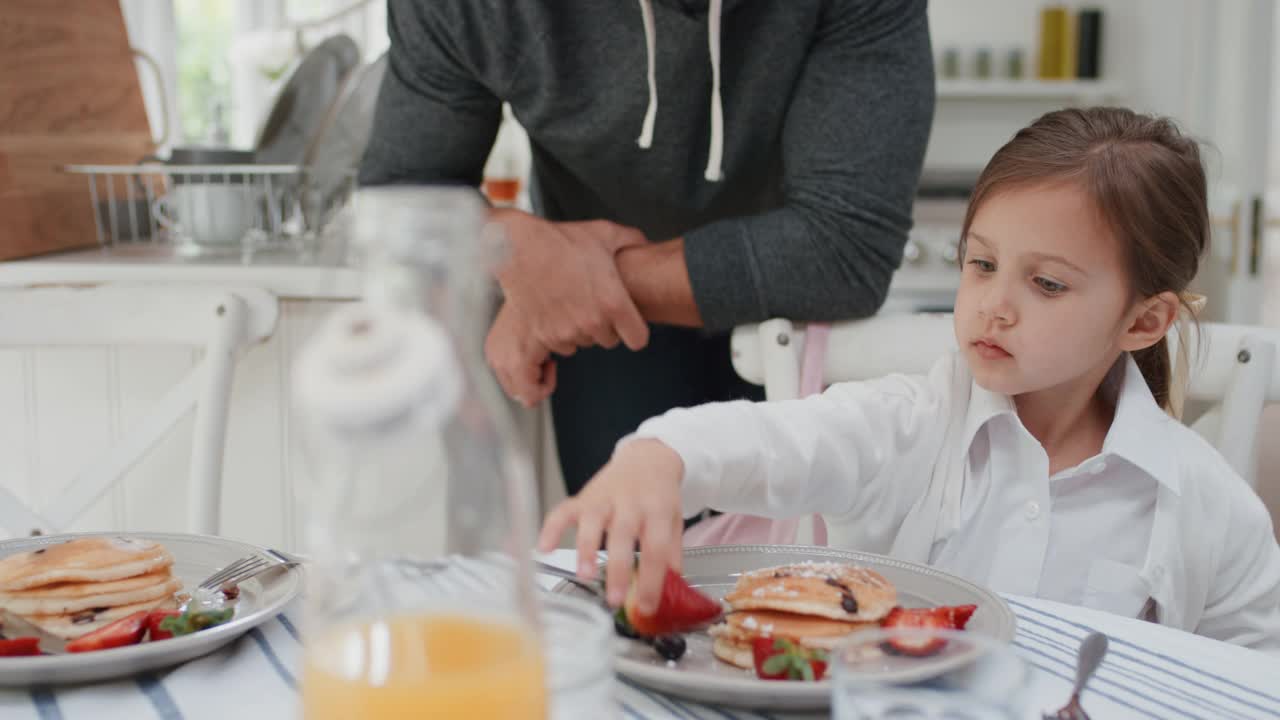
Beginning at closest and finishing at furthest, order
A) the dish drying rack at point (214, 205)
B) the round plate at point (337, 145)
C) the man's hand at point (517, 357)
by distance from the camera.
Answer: the man's hand at point (517, 357) < the dish drying rack at point (214, 205) < the round plate at point (337, 145)

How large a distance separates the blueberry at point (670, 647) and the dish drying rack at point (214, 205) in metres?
1.25

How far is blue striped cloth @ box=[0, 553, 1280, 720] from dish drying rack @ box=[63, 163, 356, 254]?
1.13 m

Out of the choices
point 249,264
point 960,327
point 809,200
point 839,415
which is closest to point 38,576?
point 839,415

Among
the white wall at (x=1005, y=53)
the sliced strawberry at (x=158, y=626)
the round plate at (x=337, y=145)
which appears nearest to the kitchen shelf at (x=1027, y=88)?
the white wall at (x=1005, y=53)

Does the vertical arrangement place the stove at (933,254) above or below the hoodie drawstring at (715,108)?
below

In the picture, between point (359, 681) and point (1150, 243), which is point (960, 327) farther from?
point (359, 681)

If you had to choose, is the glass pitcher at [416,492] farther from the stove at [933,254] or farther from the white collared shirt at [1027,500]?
the stove at [933,254]

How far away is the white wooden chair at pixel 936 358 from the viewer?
1.13m

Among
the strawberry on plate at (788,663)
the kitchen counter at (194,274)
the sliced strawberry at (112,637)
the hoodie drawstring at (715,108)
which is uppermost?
the hoodie drawstring at (715,108)

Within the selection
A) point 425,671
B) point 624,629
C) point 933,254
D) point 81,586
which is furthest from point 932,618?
point 933,254

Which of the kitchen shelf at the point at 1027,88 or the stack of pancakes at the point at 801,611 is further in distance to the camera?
the kitchen shelf at the point at 1027,88

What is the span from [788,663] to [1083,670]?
15cm

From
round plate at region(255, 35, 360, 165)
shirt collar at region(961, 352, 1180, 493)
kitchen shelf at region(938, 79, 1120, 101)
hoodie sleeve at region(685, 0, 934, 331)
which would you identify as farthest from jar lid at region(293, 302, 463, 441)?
kitchen shelf at region(938, 79, 1120, 101)

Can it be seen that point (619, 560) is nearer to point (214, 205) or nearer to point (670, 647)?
point (670, 647)
